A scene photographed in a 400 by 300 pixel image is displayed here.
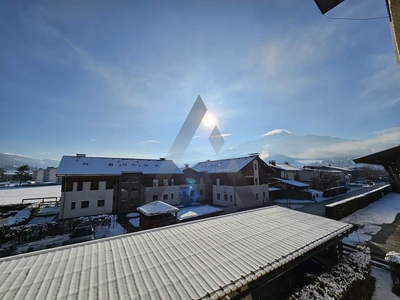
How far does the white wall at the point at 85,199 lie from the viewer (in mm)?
21547

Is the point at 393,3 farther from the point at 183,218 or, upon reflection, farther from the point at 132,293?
the point at 183,218

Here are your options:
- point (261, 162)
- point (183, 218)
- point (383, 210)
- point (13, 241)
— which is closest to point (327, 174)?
point (261, 162)

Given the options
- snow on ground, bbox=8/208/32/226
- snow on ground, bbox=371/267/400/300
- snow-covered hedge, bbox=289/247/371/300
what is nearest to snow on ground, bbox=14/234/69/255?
snow on ground, bbox=8/208/32/226

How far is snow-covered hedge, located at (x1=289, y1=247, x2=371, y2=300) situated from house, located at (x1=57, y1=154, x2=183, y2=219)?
2534cm

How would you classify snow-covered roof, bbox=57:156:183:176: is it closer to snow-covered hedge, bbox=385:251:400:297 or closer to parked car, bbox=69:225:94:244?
parked car, bbox=69:225:94:244

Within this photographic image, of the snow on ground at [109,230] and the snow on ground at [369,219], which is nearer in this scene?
the snow on ground at [369,219]

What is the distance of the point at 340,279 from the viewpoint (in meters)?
6.24

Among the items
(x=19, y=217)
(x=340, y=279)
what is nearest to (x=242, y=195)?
(x=340, y=279)

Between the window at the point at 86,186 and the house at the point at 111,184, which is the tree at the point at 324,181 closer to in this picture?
the house at the point at 111,184

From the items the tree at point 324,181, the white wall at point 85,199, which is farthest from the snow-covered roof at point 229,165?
the tree at point 324,181

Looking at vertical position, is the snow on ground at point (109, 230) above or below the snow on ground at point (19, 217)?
below

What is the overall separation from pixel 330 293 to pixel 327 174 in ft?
144

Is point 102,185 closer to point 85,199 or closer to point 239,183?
point 85,199

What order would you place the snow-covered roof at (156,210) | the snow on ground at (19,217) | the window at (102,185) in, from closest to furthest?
the snow-covered roof at (156,210), the snow on ground at (19,217), the window at (102,185)
